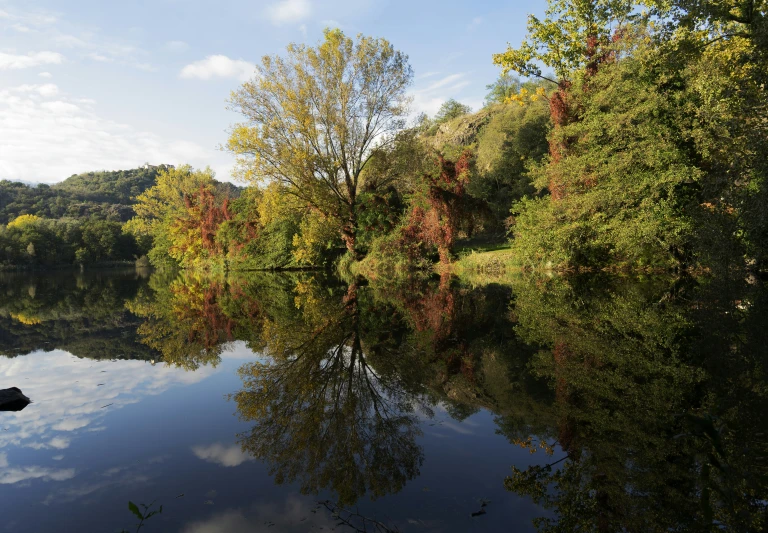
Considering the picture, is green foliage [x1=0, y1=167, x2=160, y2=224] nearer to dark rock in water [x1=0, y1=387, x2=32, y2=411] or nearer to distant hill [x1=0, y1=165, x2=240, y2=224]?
distant hill [x1=0, y1=165, x2=240, y2=224]

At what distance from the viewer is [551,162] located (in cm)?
2250

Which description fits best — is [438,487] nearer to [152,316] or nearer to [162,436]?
[162,436]

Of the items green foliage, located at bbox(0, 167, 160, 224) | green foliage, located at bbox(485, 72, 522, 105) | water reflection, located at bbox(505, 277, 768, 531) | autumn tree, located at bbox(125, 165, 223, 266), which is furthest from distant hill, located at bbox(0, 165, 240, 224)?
water reflection, located at bbox(505, 277, 768, 531)

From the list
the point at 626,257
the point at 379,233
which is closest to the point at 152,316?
the point at 379,233

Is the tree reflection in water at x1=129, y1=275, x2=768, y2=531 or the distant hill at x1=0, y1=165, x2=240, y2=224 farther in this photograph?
the distant hill at x1=0, y1=165, x2=240, y2=224

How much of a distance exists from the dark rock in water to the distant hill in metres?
88.3

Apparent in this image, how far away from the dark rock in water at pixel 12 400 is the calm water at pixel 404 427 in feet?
0.52

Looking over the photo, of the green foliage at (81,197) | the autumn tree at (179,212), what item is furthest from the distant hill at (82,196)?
the autumn tree at (179,212)

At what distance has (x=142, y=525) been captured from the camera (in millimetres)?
3195

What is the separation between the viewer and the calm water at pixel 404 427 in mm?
3285

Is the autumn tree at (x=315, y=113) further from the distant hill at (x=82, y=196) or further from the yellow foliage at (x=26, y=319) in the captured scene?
the distant hill at (x=82, y=196)

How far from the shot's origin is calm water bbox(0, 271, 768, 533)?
3285 millimetres

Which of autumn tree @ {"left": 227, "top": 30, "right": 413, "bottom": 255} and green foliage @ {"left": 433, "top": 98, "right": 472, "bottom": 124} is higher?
green foliage @ {"left": 433, "top": 98, "right": 472, "bottom": 124}

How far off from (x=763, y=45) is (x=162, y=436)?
660 inches
